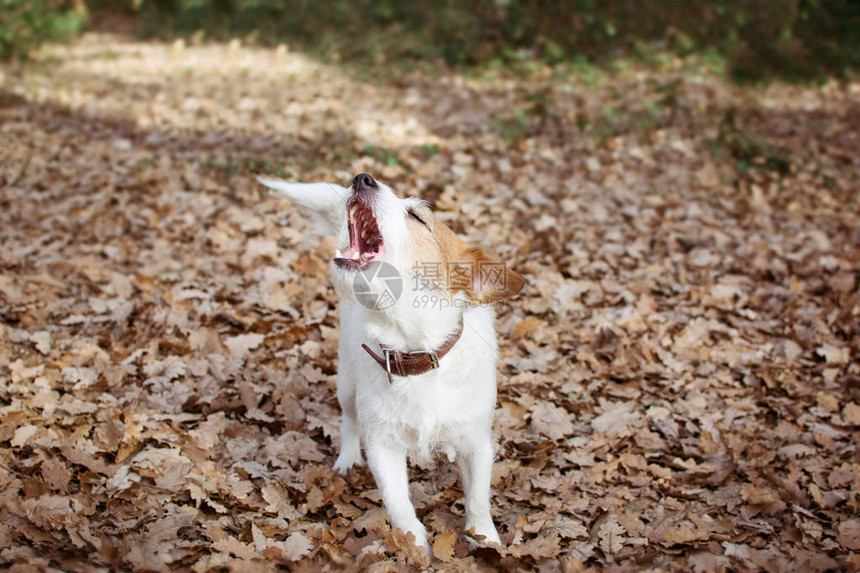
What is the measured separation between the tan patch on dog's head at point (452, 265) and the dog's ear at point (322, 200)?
1.27 feet

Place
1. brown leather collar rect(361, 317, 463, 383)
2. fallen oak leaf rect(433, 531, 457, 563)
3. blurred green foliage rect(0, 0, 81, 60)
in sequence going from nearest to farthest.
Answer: brown leather collar rect(361, 317, 463, 383) → fallen oak leaf rect(433, 531, 457, 563) → blurred green foliage rect(0, 0, 81, 60)

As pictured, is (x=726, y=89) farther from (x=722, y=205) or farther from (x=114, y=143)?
(x=114, y=143)

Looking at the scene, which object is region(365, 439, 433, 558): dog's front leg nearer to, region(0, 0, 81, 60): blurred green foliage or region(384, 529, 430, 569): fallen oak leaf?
region(384, 529, 430, 569): fallen oak leaf

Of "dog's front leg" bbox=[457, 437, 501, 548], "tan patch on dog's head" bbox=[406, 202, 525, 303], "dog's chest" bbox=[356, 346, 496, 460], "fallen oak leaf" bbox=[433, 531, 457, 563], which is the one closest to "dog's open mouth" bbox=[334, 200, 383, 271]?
"tan patch on dog's head" bbox=[406, 202, 525, 303]

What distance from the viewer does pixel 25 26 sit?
13656 mm

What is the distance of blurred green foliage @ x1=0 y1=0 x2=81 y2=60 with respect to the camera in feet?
43.0

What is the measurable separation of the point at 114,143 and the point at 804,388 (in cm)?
868

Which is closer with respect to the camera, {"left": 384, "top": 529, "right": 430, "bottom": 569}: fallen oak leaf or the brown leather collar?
the brown leather collar

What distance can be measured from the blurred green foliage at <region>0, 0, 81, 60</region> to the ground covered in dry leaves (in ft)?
12.5

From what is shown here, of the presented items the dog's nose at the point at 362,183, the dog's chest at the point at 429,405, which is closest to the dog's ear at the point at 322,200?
the dog's nose at the point at 362,183

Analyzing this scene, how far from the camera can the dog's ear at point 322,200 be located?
3381 mm

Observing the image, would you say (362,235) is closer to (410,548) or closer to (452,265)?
(452,265)

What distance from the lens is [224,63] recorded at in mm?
12625

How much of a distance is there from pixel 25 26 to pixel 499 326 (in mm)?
13482
